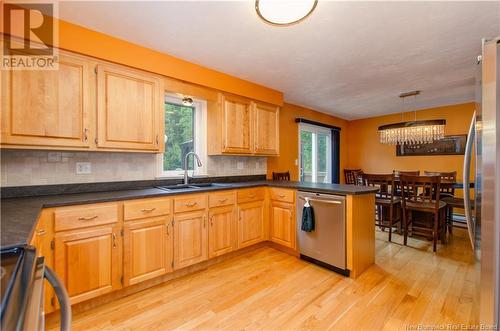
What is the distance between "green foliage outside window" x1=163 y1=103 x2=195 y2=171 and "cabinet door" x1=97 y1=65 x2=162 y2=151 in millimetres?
480

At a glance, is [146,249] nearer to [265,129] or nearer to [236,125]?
[236,125]

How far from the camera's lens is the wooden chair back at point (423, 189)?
2878 mm

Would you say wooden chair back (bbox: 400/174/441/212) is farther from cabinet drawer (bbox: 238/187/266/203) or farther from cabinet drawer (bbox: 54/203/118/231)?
cabinet drawer (bbox: 54/203/118/231)

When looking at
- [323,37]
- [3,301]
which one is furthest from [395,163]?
[3,301]

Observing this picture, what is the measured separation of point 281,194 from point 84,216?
2028 millimetres

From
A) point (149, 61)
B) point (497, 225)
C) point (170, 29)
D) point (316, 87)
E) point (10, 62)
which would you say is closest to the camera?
point (497, 225)

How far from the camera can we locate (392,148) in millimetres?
5211

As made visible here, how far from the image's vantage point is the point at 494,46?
44.9 inches

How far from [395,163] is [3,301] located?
601 centimetres

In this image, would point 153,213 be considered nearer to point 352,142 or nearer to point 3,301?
point 3,301

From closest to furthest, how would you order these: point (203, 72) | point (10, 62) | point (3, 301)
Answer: point (3, 301)
point (10, 62)
point (203, 72)

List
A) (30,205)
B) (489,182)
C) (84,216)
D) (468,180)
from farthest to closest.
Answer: (84,216)
(30,205)
(468,180)
(489,182)

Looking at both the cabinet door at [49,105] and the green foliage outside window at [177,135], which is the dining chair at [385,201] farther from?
the cabinet door at [49,105]

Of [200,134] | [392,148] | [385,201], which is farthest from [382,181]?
[200,134]
